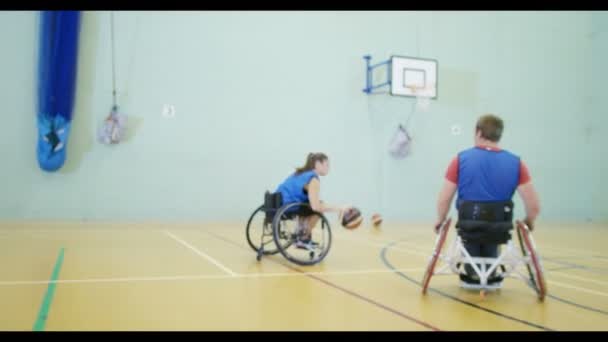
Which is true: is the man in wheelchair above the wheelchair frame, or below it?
above

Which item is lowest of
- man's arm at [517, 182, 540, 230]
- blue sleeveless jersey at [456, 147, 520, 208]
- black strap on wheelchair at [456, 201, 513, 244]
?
black strap on wheelchair at [456, 201, 513, 244]

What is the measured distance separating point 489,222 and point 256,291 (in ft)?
3.95

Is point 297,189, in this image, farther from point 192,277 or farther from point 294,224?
point 192,277

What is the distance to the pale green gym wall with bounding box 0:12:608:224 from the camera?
240 inches

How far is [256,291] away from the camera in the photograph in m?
2.53

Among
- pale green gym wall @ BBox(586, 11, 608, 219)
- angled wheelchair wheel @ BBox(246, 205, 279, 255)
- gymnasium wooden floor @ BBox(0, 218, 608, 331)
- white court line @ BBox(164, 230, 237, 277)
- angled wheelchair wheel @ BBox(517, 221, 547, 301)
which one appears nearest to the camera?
gymnasium wooden floor @ BBox(0, 218, 608, 331)

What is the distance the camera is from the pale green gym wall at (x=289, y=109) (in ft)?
20.0

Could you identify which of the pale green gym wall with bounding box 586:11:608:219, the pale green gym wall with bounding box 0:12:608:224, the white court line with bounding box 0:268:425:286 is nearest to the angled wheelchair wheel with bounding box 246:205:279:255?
the white court line with bounding box 0:268:425:286

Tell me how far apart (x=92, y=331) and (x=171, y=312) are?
352 millimetres

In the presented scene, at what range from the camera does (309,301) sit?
7.64 ft

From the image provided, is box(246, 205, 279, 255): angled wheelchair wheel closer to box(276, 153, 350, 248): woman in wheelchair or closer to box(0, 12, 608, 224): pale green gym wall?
box(276, 153, 350, 248): woman in wheelchair

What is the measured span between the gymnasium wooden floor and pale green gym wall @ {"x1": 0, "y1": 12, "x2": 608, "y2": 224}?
1.89 m

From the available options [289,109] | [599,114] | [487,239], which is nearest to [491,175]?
[487,239]
